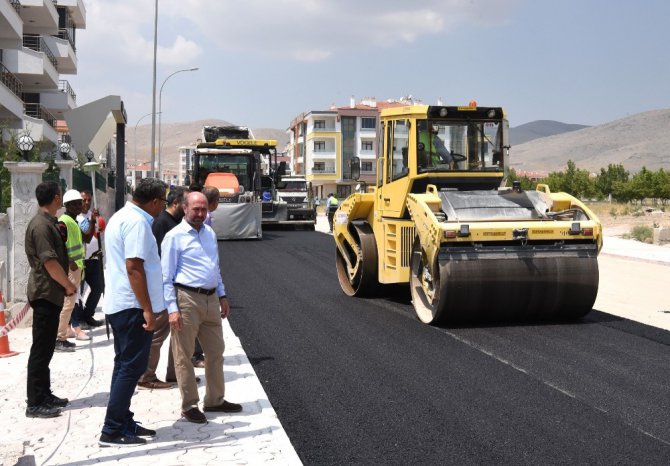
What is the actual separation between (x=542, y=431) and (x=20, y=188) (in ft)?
25.6

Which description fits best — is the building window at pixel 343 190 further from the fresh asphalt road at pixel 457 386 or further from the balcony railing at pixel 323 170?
the fresh asphalt road at pixel 457 386

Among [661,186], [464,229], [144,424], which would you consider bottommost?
[144,424]

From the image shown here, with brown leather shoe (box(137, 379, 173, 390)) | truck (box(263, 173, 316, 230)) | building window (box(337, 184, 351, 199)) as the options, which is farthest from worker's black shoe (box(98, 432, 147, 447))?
building window (box(337, 184, 351, 199))

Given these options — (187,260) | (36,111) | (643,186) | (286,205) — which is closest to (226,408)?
(187,260)

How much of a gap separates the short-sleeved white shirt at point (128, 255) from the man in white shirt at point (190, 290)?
0.48 m

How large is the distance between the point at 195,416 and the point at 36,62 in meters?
35.7

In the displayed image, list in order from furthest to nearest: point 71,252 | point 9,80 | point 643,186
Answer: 1. point 643,186
2. point 9,80
3. point 71,252

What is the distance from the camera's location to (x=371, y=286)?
12.5m

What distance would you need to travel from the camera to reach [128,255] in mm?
5148

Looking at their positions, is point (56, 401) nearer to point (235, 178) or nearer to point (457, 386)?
point (457, 386)

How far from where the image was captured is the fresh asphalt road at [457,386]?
5426mm

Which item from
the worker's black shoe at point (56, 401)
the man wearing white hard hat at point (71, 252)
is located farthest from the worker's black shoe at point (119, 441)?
the man wearing white hard hat at point (71, 252)

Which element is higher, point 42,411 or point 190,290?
point 190,290

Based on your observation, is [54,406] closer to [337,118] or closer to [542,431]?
[542,431]
